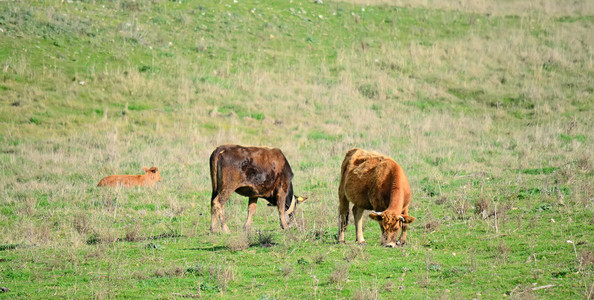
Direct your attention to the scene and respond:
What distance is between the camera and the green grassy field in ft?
31.7

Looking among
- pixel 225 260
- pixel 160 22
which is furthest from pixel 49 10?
pixel 225 260

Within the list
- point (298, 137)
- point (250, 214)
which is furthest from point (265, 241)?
point (298, 137)

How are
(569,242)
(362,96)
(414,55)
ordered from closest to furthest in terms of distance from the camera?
(569,242) < (362,96) < (414,55)

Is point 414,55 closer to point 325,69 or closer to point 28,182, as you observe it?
point 325,69

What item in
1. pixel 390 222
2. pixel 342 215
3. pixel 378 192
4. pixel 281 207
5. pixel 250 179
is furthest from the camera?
pixel 281 207

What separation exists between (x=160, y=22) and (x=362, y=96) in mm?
12567

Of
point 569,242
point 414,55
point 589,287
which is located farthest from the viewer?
point 414,55

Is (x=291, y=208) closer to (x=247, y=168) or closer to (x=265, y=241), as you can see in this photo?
(x=247, y=168)

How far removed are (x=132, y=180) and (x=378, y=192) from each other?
31.6ft

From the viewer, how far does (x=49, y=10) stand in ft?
104

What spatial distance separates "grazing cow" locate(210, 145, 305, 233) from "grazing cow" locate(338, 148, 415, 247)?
92.2 inches

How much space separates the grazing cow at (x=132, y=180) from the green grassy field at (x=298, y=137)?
0.46m

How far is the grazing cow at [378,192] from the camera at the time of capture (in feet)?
34.7

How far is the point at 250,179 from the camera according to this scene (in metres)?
14.1
